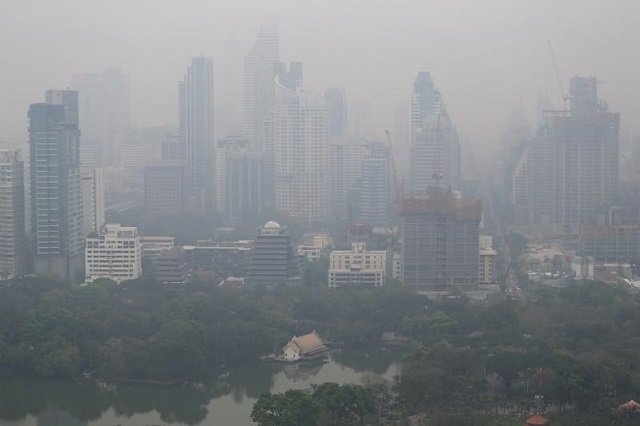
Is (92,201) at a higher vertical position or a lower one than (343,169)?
lower

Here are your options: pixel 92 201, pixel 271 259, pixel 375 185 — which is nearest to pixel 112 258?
pixel 271 259

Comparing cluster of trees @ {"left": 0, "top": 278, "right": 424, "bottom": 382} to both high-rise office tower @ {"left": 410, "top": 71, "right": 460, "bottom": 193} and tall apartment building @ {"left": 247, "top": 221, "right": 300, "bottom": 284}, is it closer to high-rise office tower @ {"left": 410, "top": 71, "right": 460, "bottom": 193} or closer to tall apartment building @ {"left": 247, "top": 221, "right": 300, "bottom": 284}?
tall apartment building @ {"left": 247, "top": 221, "right": 300, "bottom": 284}

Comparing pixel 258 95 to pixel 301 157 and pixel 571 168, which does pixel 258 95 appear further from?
A: pixel 571 168

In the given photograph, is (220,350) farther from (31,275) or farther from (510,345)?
(31,275)

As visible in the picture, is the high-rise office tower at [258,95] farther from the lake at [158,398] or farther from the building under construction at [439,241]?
the lake at [158,398]

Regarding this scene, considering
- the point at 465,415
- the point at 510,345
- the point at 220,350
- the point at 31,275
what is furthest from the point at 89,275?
the point at 465,415

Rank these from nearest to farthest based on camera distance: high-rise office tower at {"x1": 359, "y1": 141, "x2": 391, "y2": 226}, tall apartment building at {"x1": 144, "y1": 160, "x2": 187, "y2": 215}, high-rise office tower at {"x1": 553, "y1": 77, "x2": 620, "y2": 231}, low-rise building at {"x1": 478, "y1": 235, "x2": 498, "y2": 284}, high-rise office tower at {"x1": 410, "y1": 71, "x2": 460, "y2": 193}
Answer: low-rise building at {"x1": 478, "y1": 235, "x2": 498, "y2": 284} → high-rise office tower at {"x1": 553, "y1": 77, "x2": 620, "y2": 231} → high-rise office tower at {"x1": 410, "y1": 71, "x2": 460, "y2": 193} → high-rise office tower at {"x1": 359, "y1": 141, "x2": 391, "y2": 226} → tall apartment building at {"x1": 144, "y1": 160, "x2": 187, "y2": 215}

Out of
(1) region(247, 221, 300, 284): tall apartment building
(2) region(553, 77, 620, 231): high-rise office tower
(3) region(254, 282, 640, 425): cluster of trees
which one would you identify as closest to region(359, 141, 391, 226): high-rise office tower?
(2) region(553, 77, 620, 231): high-rise office tower

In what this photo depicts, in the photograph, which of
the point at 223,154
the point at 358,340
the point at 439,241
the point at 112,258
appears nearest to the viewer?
the point at 358,340
